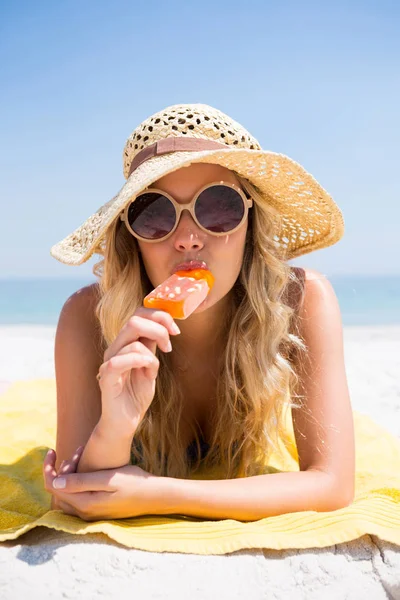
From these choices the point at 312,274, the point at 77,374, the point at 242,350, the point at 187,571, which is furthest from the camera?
the point at 312,274

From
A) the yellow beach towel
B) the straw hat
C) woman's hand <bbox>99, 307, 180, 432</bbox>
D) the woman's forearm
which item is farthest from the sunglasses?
the yellow beach towel

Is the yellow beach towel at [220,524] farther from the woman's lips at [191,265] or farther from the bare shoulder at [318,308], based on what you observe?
the woman's lips at [191,265]

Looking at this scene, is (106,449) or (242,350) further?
(242,350)

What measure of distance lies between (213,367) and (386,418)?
232cm

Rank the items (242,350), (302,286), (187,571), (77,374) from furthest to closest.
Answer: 1. (302,286)
2. (242,350)
3. (77,374)
4. (187,571)

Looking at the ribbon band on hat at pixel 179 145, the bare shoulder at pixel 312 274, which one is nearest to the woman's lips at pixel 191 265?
the ribbon band on hat at pixel 179 145

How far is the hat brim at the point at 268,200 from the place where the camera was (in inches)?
110

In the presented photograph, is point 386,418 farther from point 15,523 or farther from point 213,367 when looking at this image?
point 15,523

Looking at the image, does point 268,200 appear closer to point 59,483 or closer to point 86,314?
point 86,314

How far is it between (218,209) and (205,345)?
0.97 meters

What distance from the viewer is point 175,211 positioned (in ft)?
9.46

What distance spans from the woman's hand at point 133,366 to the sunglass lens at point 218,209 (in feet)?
2.21

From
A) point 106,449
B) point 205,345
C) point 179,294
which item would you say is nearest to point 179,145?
point 179,294

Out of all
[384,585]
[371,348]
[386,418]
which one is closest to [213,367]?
[384,585]
